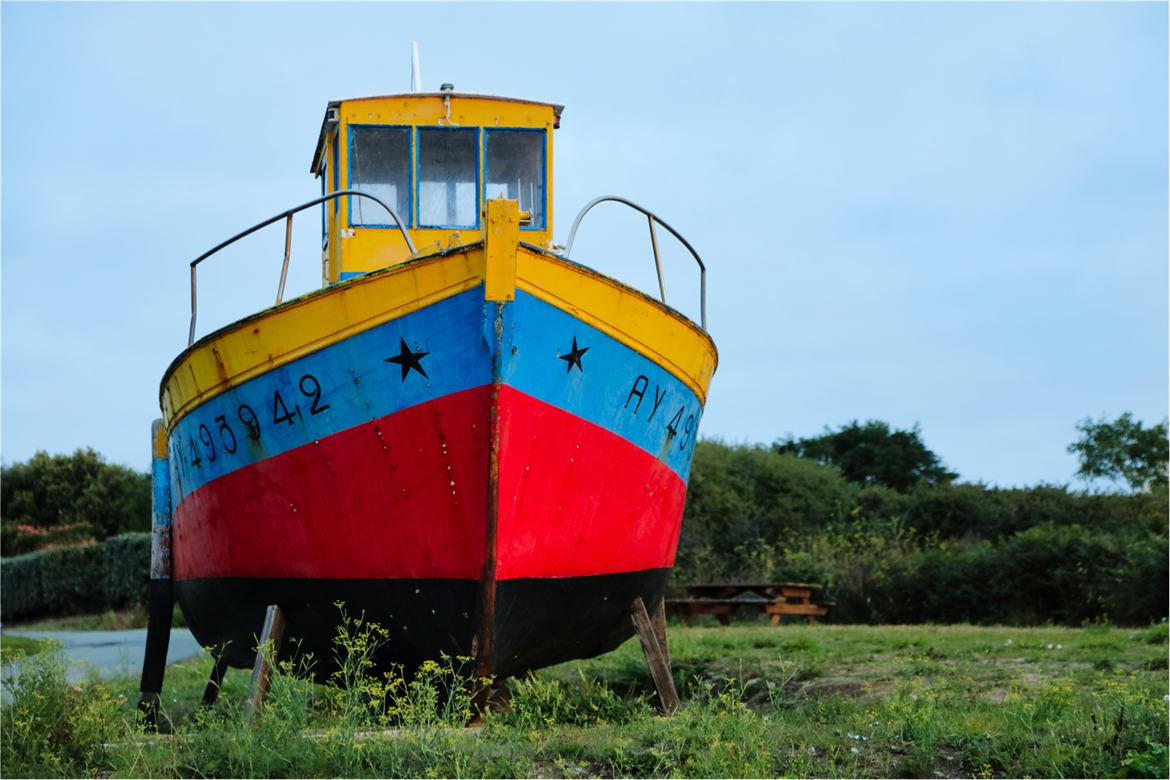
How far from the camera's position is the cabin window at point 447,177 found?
24.5 ft

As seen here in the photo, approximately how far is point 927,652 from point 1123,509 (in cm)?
1257

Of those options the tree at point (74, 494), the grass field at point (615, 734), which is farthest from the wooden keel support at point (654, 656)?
the tree at point (74, 494)

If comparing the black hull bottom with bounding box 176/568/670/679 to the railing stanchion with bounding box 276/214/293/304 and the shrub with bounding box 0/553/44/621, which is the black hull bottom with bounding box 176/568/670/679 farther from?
the shrub with bounding box 0/553/44/621

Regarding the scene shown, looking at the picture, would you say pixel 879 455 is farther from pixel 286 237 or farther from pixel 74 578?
pixel 286 237

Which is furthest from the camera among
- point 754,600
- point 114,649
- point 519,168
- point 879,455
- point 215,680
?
point 879,455

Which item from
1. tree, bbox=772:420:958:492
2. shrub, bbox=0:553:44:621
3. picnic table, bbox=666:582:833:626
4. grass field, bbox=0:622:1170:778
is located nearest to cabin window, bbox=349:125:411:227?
grass field, bbox=0:622:1170:778

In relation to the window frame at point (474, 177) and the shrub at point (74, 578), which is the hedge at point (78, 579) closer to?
the shrub at point (74, 578)

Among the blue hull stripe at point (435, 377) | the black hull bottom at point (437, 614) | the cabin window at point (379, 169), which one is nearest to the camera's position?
the blue hull stripe at point (435, 377)

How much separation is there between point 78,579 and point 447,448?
22.8 metres

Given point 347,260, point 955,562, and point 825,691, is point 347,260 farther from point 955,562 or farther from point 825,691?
point 955,562

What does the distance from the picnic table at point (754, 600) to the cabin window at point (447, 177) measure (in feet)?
33.1

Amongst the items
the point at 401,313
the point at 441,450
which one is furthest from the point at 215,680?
the point at 401,313

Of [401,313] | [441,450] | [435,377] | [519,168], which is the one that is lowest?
[441,450]

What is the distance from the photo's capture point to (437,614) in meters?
5.93
